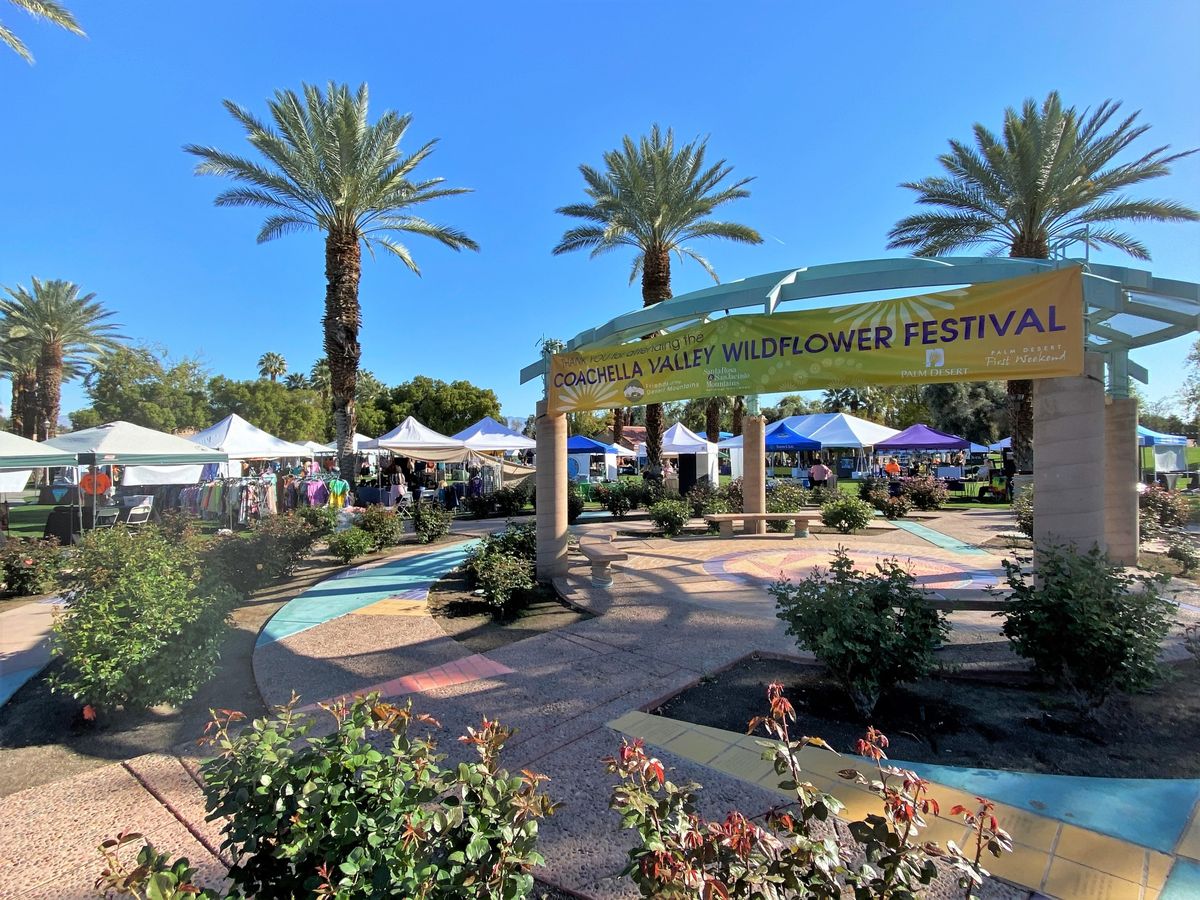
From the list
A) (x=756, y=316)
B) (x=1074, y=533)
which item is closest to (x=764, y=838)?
(x=1074, y=533)

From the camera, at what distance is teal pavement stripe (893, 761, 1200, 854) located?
2.57 m

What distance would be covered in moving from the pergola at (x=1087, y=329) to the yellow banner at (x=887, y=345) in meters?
0.20

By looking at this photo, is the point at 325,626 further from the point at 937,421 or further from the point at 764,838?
the point at 937,421

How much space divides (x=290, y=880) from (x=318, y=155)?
668 inches

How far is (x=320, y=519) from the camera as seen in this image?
10.7 meters

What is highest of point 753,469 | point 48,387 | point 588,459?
point 48,387

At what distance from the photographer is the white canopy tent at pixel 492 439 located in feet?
66.2

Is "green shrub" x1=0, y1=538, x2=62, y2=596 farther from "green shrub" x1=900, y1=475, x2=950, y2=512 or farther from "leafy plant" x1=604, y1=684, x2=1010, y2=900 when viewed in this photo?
"green shrub" x1=900, y1=475, x2=950, y2=512

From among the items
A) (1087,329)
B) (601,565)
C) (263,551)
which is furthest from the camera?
(263,551)

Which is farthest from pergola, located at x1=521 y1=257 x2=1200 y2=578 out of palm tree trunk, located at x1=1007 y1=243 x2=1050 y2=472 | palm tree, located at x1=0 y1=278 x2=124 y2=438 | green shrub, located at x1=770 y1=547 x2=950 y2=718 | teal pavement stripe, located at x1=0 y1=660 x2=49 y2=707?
palm tree, located at x1=0 y1=278 x2=124 y2=438

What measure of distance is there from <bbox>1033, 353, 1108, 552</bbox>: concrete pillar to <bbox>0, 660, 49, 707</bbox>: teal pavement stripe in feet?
28.4

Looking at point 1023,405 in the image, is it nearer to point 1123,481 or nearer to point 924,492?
point 924,492

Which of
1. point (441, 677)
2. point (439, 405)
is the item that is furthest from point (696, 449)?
point (439, 405)

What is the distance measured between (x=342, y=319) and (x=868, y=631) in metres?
15.4
